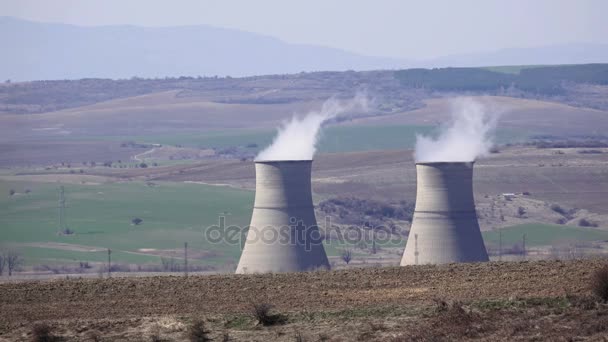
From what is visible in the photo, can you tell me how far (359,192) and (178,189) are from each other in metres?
10.6

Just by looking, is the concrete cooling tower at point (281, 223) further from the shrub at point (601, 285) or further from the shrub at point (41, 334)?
the shrub at point (601, 285)

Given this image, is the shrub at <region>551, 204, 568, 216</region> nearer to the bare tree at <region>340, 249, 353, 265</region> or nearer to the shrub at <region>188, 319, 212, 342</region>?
the bare tree at <region>340, 249, 353, 265</region>

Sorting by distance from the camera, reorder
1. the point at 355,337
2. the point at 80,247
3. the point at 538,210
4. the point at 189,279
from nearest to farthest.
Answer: the point at 355,337
the point at 189,279
the point at 80,247
the point at 538,210

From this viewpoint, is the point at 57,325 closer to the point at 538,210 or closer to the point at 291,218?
the point at 291,218

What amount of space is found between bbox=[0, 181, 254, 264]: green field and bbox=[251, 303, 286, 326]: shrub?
38.8 m

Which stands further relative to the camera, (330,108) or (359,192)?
(330,108)


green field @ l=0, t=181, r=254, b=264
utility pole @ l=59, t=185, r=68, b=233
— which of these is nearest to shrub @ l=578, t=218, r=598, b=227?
green field @ l=0, t=181, r=254, b=264

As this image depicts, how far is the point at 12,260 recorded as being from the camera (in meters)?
50.8

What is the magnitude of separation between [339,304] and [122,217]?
168 feet

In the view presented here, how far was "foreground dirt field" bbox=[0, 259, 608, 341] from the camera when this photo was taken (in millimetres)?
13766

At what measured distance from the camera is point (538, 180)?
70438 millimetres

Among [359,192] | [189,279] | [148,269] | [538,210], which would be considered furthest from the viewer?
[359,192]

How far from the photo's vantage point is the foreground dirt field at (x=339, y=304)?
13766mm

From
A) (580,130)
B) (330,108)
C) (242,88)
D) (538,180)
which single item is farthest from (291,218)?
(242,88)
